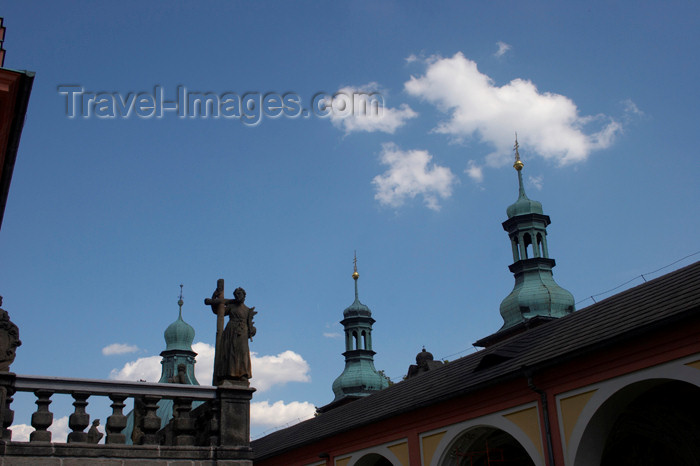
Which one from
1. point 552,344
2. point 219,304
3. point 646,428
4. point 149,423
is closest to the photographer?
point 149,423

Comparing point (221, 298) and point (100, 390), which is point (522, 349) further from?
point (100, 390)

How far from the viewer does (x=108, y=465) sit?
9344 mm

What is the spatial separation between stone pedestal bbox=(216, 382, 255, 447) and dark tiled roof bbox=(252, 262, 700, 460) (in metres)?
7.11

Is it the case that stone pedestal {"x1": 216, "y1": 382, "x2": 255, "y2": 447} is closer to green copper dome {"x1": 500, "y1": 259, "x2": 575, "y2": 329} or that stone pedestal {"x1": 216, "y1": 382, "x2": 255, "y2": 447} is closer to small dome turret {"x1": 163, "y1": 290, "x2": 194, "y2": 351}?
green copper dome {"x1": 500, "y1": 259, "x2": 575, "y2": 329}

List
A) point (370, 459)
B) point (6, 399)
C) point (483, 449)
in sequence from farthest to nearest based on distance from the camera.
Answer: point (370, 459)
point (483, 449)
point (6, 399)

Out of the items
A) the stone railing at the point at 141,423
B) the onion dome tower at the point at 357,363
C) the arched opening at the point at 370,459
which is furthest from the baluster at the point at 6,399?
the onion dome tower at the point at 357,363

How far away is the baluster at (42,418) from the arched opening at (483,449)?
34.6 feet

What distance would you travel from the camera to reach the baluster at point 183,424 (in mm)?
10031

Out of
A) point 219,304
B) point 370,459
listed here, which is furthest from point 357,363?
point 219,304

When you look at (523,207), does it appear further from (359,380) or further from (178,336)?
(178,336)

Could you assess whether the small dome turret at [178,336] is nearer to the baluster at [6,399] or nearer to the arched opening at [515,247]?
the arched opening at [515,247]

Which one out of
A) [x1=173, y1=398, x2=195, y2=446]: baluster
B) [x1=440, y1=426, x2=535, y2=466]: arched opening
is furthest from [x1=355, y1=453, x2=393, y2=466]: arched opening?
[x1=173, y1=398, x2=195, y2=446]: baluster

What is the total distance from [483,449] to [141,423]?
1091cm

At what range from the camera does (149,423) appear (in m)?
9.67
